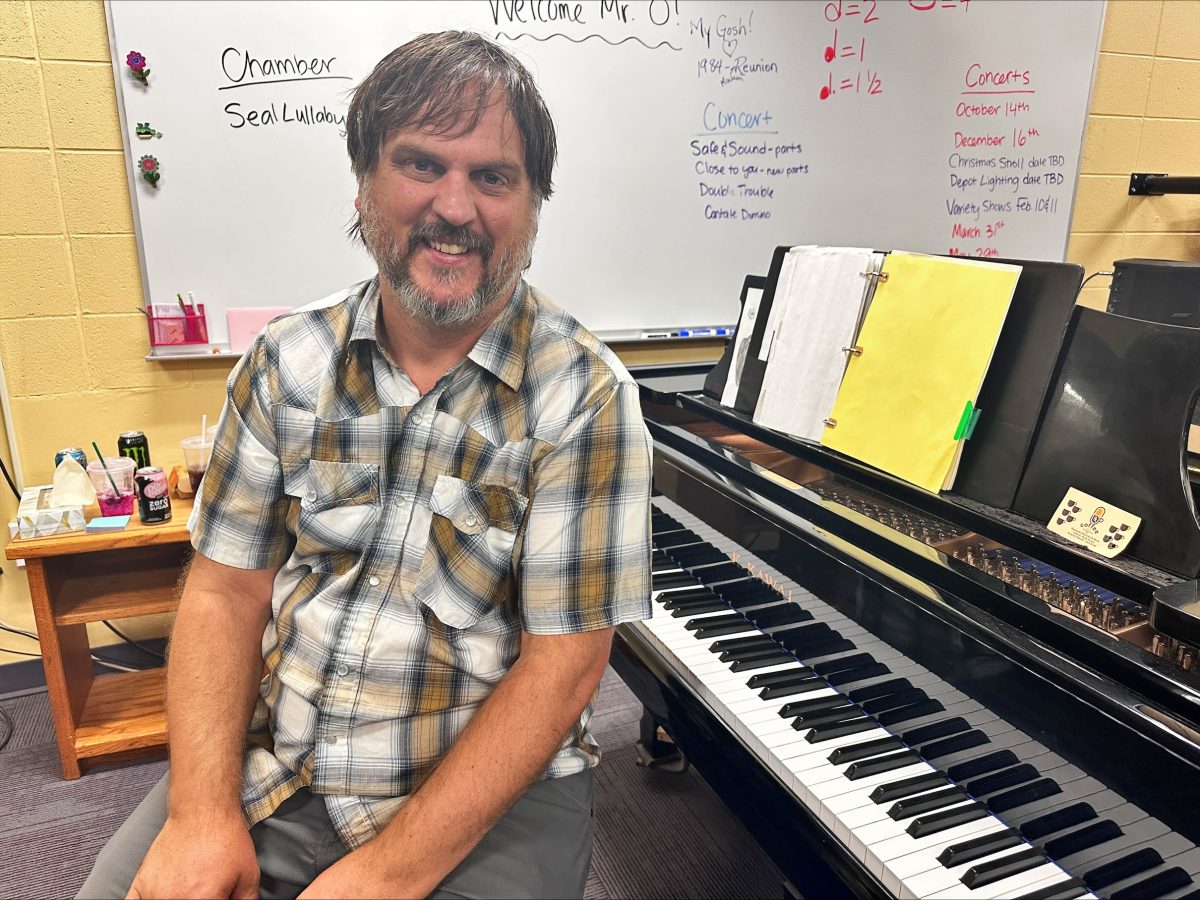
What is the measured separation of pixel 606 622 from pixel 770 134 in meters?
2.09

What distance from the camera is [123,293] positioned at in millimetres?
2076

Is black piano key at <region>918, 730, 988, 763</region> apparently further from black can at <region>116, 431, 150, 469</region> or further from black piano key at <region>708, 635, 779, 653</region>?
black can at <region>116, 431, 150, 469</region>

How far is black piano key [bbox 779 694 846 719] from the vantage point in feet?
3.51

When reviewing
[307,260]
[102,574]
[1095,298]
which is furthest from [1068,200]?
[102,574]

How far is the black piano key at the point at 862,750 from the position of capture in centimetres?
98

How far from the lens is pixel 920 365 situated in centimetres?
120

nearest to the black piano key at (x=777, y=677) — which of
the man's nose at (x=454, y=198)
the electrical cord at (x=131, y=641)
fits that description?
the man's nose at (x=454, y=198)

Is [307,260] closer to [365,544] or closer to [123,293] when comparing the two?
[123,293]

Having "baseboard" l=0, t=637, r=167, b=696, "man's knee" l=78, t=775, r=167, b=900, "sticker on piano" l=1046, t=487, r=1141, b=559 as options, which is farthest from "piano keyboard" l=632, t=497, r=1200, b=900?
"baseboard" l=0, t=637, r=167, b=696

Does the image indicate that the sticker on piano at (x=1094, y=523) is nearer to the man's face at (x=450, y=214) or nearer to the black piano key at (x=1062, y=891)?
the black piano key at (x=1062, y=891)

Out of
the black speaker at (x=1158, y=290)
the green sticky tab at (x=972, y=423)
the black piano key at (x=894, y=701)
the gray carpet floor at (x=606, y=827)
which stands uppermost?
the black speaker at (x=1158, y=290)

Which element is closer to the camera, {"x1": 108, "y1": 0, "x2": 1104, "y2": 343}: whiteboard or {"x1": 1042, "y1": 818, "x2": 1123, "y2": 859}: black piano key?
{"x1": 1042, "y1": 818, "x2": 1123, "y2": 859}: black piano key

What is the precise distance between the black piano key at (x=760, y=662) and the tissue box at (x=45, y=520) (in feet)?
5.01

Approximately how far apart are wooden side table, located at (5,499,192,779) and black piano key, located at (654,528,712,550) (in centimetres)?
107
